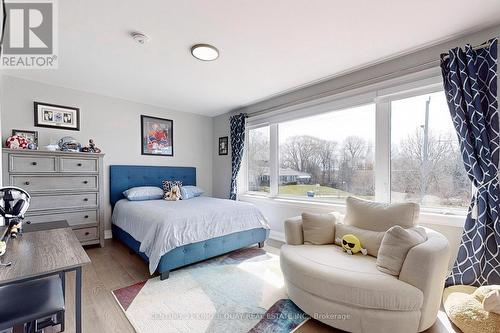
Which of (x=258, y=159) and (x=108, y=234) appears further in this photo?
(x=258, y=159)

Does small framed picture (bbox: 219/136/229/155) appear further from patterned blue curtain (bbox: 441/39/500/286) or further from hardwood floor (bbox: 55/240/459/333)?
patterned blue curtain (bbox: 441/39/500/286)

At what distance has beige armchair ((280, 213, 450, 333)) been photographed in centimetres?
144

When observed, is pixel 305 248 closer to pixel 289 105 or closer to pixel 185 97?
pixel 289 105

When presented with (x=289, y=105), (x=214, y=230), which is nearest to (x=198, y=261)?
(x=214, y=230)

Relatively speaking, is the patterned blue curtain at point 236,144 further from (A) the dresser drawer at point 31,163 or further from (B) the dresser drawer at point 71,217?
(A) the dresser drawer at point 31,163

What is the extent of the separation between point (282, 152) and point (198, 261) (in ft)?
7.03

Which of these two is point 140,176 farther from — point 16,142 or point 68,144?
point 16,142

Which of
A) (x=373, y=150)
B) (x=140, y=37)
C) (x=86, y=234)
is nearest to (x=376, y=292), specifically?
(x=373, y=150)

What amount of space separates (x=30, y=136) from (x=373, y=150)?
4510mm

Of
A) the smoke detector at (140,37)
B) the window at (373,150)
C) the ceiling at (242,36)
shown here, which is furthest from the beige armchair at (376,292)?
the smoke detector at (140,37)

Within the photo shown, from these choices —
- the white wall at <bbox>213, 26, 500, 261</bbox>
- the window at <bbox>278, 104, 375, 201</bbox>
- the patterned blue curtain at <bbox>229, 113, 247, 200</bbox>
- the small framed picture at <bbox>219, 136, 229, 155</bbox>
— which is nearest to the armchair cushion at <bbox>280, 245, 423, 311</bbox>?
the white wall at <bbox>213, 26, 500, 261</bbox>

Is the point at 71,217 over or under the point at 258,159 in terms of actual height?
under

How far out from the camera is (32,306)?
1060mm

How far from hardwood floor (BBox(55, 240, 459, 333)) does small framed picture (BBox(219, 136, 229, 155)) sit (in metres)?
2.14
